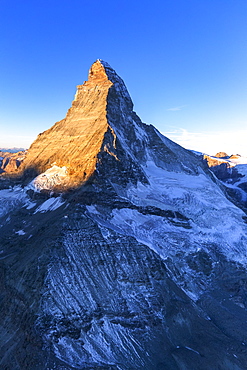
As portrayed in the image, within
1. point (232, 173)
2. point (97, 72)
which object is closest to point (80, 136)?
point (97, 72)

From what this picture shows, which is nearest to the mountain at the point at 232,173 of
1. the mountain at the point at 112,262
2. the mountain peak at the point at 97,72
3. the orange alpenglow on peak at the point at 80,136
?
the mountain at the point at 112,262

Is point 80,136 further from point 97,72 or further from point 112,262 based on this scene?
point 112,262

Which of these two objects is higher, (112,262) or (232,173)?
(232,173)

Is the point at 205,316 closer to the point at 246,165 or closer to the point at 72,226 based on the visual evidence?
the point at 72,226

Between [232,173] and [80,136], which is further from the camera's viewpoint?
[232,173]

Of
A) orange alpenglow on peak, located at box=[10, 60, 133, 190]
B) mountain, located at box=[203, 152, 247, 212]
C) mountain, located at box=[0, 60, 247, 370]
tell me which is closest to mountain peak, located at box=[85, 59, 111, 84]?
orange alpenglow on peak, located at box=[10, 60, 133, 190]

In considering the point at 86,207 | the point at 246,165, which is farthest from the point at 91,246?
the point at 246,165
